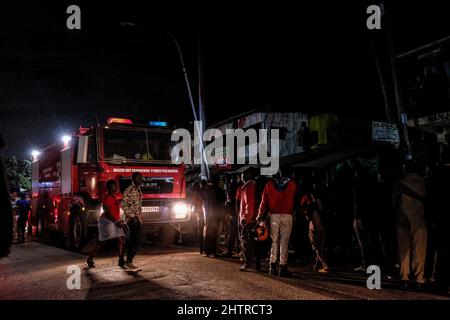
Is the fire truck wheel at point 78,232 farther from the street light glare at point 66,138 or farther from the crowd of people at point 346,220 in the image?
the crowd of people at point 346,220

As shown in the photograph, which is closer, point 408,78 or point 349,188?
point 349,188

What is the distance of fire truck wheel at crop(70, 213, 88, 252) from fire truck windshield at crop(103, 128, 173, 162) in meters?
1.92

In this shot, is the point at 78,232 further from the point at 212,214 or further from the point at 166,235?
the point at 212,214

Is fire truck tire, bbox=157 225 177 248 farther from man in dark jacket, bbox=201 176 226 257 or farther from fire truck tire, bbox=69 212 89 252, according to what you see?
man in dark jacket, bbox=201 176 226 257


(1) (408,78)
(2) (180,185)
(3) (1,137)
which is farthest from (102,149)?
(1) (408,78)

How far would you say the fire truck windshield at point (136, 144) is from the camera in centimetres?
1164

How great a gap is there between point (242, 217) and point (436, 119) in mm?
7973

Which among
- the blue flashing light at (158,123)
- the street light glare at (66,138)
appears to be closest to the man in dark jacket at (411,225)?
the blue flashing light at (158,123)

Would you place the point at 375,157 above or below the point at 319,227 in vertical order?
above

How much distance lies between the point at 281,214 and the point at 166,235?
20.1 ft

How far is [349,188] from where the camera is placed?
9.46 metres

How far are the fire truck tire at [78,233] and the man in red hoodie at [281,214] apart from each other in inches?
225
